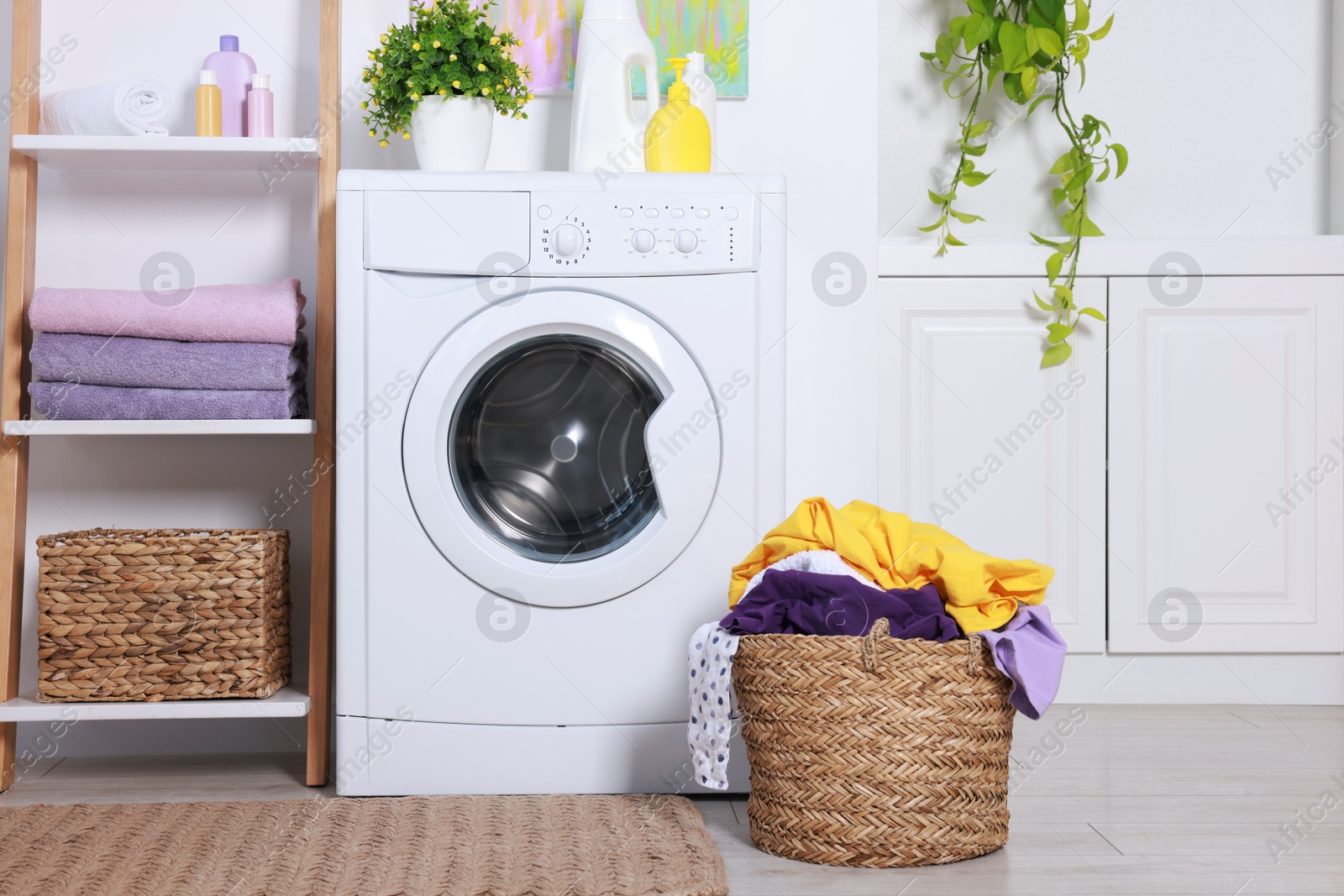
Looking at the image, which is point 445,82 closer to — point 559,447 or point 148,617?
point 559,447

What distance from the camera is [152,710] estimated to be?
143cm

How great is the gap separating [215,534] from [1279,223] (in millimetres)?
2204

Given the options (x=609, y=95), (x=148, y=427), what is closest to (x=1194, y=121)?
(x=609, y=95)

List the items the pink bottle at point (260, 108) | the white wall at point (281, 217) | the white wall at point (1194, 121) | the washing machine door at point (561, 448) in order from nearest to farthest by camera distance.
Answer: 1. the washing machine door at point (561, 448)
2. the pink bottle at point (260, 108)
3. the white wall at point (281, 217)
4. the white wall at point (1194, 121)

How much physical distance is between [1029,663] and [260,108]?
1.37m

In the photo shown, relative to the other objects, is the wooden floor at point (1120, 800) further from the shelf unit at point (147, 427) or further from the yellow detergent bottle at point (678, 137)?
the yellow detergent bottle at point (678, 137)

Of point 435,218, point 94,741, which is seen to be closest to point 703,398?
point 435,218

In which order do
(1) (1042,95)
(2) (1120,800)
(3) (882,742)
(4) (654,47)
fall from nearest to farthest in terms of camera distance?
(3) (882,742) < (2) (1120,800) < (4) (654,47) < (1) (1042,95)

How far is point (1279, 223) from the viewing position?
2246 millimetres

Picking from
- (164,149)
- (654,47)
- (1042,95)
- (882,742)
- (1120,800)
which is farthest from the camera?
(1042,95)

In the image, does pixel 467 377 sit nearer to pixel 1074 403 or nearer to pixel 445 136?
pixel 445 136

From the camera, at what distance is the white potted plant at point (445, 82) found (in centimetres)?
153

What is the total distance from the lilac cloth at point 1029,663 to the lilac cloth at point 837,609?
0.18 feet

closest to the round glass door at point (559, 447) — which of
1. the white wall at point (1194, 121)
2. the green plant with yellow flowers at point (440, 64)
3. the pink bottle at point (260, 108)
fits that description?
the green plant with yellow flowers at point (440, 64)
